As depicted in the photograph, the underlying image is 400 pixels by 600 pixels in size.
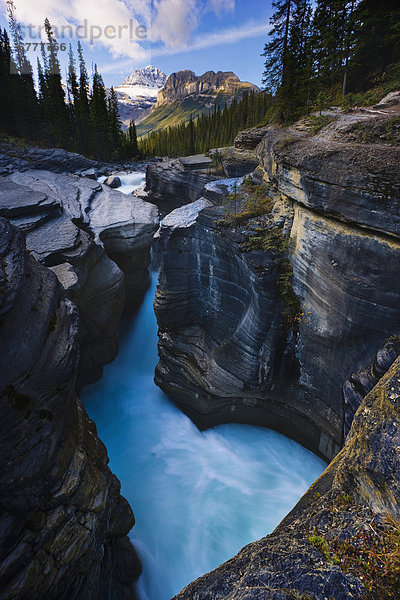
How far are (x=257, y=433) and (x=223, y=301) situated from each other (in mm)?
5618

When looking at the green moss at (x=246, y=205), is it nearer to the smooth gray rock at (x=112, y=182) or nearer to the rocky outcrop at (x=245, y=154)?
the rocky outcrop at (x=245, y=154)

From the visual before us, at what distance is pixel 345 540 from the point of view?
11.7ft

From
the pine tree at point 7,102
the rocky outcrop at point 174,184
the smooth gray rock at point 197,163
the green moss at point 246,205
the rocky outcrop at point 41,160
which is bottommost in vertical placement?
the green moss at point 246,205

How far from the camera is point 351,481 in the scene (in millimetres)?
4410

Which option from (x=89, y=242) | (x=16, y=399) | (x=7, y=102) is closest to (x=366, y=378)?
(x=16, y=399)

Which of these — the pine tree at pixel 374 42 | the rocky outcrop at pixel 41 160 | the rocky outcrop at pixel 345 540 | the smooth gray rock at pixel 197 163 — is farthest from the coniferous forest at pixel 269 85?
the rocky outcrop at pixel 345 540

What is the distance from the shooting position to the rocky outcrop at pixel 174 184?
21250 mm

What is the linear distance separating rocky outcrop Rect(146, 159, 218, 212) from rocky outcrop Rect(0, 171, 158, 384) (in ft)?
17.5

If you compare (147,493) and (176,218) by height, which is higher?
(176,218)

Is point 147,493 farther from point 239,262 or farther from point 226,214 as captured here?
point 226,214

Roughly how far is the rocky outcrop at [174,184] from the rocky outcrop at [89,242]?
17.5 feet

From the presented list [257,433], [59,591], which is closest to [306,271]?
[257,433]

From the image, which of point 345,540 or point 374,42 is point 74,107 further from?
point 345,540

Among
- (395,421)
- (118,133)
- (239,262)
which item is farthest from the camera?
(118,133)
